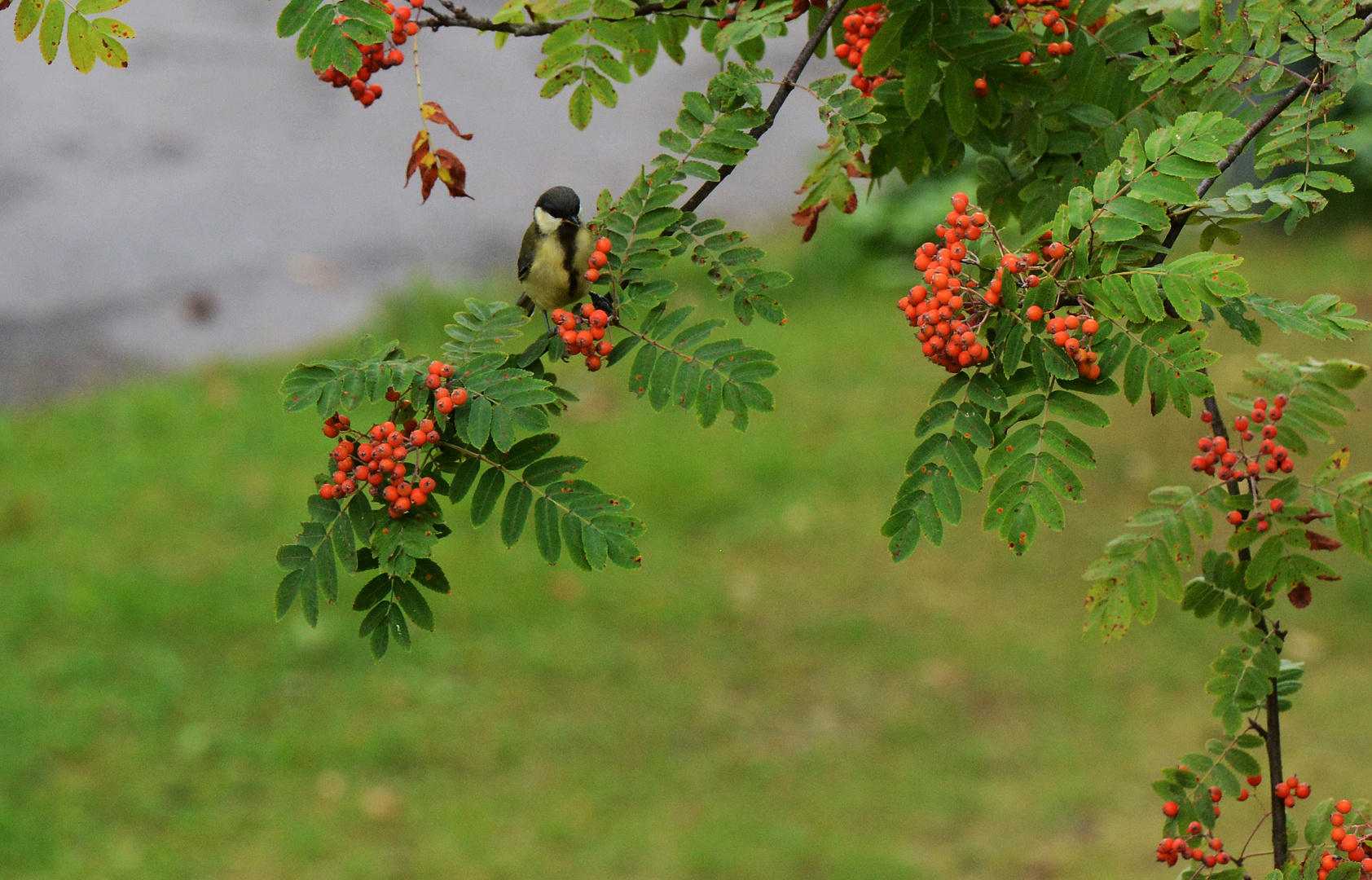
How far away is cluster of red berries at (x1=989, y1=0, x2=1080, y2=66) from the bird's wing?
3.05 ft

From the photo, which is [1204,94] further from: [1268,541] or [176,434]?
[176,434]

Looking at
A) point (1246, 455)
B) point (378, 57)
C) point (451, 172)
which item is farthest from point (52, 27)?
point (1246, 455)

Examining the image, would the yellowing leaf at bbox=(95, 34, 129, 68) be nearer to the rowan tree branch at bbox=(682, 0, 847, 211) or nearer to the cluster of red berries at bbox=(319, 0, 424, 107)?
the cluster of red berries at bbox=(319, 0, 424, 107)

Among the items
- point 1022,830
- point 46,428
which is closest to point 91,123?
point 46,428

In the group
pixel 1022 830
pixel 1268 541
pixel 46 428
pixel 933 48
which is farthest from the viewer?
pixel 46 428

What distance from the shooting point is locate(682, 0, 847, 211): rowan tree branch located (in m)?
1.85

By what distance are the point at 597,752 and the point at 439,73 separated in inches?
312

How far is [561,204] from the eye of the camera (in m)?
2.46

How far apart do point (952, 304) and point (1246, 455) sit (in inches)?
23.3

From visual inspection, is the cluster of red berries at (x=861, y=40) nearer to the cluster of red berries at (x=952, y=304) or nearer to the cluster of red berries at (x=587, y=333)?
the cluster of red berries at (x=952, y=304)

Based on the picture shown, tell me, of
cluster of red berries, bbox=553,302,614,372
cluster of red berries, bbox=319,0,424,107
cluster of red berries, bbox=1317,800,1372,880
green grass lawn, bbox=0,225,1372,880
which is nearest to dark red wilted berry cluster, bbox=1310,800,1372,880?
cluster of red berries, bbox=1317,800,1372,880

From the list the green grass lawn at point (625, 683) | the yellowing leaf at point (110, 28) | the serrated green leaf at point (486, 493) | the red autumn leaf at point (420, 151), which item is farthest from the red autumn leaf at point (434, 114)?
the green grass lawn at point (625, 683)

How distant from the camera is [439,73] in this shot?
11.2 metres

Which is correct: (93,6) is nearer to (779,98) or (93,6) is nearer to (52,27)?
(52,27)
